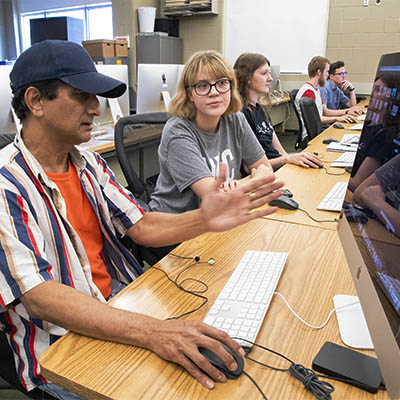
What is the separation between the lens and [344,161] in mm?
2270

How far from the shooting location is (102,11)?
27.1 feet

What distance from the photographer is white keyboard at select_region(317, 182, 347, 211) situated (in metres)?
1.51

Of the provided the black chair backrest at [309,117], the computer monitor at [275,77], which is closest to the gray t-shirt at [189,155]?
the black chair backrest at [309,117]

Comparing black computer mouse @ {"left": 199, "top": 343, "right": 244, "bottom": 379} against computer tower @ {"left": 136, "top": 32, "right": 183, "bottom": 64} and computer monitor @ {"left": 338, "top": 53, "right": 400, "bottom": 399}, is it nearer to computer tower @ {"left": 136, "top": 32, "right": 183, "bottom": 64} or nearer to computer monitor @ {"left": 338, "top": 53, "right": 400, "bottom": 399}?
computer monitor @ {"left": 338, "top": 53, "right": 400, "bottom": 399}

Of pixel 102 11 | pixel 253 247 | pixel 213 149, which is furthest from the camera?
pixel 102 11

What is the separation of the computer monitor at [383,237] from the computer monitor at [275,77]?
5.33 m

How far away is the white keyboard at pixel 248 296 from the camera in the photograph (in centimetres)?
81

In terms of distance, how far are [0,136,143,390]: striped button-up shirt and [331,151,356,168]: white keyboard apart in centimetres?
148

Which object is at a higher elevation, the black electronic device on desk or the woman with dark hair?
the woman with dark hair

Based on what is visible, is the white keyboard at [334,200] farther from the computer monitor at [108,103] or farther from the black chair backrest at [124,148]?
the computer monitor at [108,103]

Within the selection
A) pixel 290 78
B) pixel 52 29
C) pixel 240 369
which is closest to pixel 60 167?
pixel 240 369

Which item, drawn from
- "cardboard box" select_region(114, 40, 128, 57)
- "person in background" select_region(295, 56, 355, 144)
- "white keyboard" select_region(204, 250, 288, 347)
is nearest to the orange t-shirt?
"white keyboard" select_region(204, 250, 288, 347)

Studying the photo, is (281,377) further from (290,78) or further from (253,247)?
(290,78)

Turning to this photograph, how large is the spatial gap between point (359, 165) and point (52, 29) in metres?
7.30
